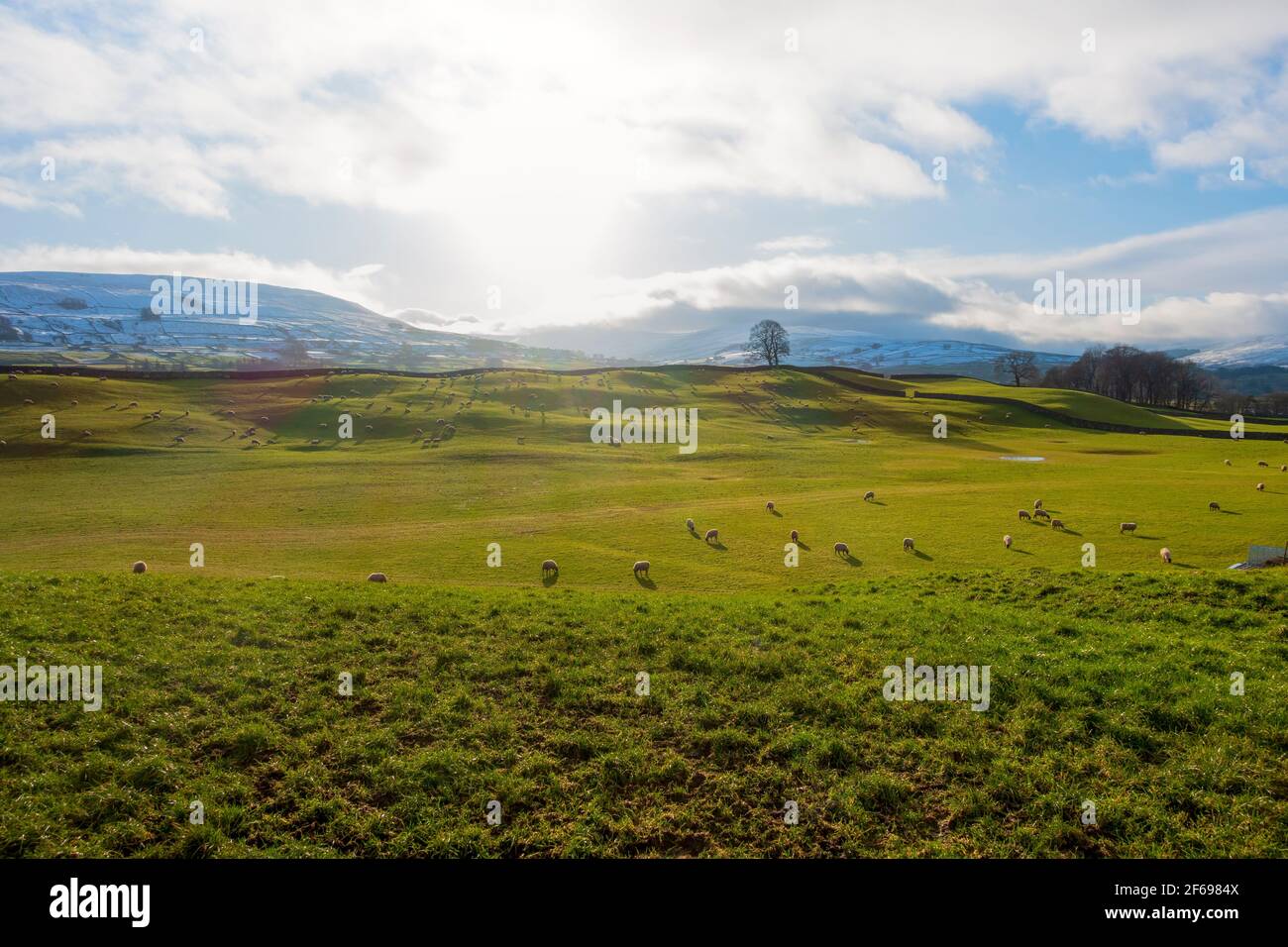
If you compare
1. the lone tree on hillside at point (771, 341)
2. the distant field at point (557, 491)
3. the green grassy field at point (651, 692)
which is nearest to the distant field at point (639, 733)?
the green grassy field at point (651, 692)

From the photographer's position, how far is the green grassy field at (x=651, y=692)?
394 inches

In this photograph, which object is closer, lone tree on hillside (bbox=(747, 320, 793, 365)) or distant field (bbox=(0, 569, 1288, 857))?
distant field (bbox=(0, 569, 1288, 857))

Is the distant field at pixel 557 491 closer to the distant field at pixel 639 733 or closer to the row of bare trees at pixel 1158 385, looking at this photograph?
the distant field at pixel 639 733

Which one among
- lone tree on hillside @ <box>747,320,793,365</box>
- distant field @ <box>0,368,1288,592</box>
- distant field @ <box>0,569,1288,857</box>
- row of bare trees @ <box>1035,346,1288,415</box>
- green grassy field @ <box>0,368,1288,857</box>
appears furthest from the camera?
lone tree on hillside @ <box>747,320,793,365</box>

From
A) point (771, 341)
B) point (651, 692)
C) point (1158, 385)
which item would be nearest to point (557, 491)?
point (651, 692)

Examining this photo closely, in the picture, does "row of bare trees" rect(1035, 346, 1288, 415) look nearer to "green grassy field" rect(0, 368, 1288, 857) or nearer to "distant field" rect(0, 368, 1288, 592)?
"distant field" rect(0, 368, 1288, 592)

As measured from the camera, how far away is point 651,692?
48.0 ft

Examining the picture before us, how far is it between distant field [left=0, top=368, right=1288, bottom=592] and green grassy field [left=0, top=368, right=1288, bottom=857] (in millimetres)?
581

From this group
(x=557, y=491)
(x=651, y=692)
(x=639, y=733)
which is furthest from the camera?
(x=557, y=491)

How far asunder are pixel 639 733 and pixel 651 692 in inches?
71.4

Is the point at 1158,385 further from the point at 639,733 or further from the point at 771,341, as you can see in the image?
the point at 639,733

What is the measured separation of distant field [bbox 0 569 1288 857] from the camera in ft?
32.2

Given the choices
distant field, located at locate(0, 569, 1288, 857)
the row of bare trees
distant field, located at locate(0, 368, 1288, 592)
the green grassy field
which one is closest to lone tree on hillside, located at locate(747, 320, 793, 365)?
distant field, located at locate(0, 368, 1288, 592)
